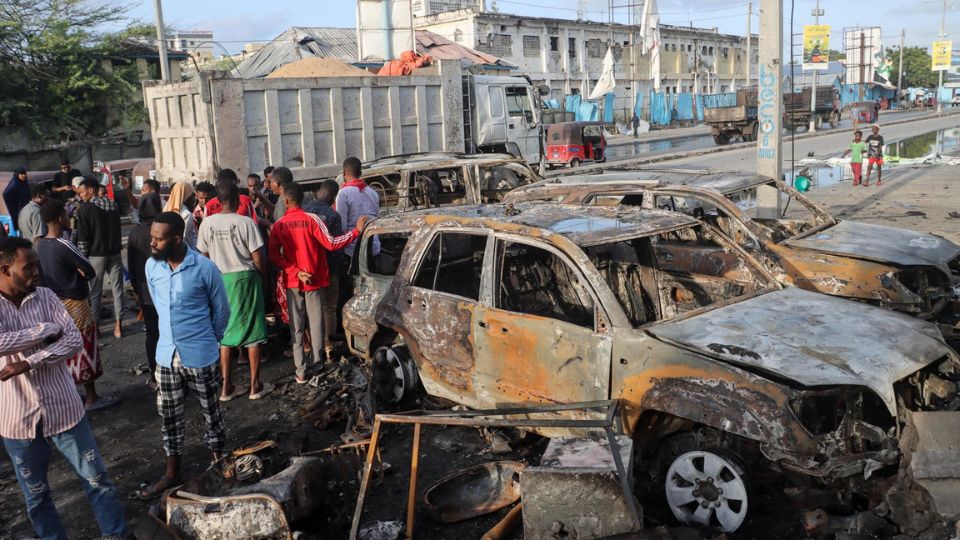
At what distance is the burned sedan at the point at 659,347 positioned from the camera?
3688mm

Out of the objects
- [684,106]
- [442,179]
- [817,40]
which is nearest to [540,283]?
[442,179]

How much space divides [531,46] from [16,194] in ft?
133

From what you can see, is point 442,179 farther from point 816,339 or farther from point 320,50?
point 320,50

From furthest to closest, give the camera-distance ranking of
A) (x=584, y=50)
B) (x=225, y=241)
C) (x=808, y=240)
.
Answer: (x=584, y=50)
(x=808, y=240)
(x=225, y=241)

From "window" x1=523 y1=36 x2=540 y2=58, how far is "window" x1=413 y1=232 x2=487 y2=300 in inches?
1752

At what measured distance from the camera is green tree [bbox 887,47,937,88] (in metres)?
93.2

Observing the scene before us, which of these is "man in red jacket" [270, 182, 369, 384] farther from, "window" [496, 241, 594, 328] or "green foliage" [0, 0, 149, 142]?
"green foliage" [0, 0, 149, 142]

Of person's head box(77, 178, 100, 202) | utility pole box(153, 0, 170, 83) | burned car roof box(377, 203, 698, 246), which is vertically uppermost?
utility pole box(153, 0, 170, 83)

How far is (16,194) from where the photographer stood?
11188 millimetres

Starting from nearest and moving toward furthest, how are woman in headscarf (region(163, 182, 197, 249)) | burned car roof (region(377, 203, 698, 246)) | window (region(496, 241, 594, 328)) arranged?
1. burned car roof (region(377, 203, 698, 246))
2. window (region(496, 241, 594, 328))
3. woman in headscarf (region(163, 182, 197, 249))

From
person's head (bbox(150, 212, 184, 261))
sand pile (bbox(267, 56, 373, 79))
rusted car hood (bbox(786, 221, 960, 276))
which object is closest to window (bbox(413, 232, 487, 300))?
person's head (bbox(150, 212, 184, 261))

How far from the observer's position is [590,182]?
7.94 meters

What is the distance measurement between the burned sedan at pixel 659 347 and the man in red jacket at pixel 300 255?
0.58 m

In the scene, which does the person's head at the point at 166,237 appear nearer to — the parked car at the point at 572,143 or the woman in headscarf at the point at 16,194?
the woman in headscarf at the point at 16,194
